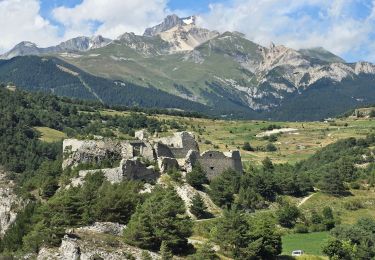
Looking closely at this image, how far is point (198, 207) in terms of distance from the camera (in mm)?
73250

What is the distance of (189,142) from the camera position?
85375mm

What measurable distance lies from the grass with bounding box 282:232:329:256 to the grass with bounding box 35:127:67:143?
268 feet

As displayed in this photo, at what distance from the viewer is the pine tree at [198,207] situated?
241ft

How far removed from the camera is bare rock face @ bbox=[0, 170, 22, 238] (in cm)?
8944

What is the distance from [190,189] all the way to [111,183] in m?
10.3

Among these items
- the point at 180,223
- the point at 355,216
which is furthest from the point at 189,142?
the point at 180,223

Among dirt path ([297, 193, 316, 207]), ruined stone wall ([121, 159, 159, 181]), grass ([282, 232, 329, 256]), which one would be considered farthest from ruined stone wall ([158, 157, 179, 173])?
dirt path ([297, 193, 316, 207])

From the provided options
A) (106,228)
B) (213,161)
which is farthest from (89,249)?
(213,161)

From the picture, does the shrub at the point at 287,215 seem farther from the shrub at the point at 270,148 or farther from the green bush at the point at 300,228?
the shrub at the point at 270,148

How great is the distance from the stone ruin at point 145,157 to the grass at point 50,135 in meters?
65.6

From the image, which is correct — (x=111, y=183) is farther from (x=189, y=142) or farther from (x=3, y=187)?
(x=3, y=187)

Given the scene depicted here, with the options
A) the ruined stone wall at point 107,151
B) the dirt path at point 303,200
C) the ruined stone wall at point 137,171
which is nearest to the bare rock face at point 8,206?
the ruined stone wall at point 107,151

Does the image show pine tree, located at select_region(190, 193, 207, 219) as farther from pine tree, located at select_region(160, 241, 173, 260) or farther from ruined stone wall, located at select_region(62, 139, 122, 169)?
pine tree, located at select_region(160, 241, 173, 260)

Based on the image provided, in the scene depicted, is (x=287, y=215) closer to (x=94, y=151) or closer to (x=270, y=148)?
(x=94, y=151)
